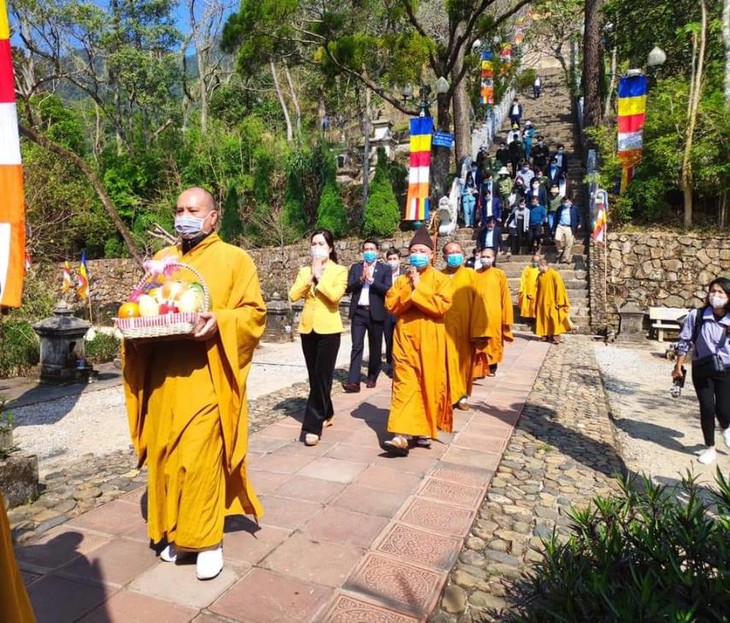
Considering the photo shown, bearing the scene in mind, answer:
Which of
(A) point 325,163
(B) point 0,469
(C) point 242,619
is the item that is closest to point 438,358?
(C) point 242,619

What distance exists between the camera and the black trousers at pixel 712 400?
4910mm

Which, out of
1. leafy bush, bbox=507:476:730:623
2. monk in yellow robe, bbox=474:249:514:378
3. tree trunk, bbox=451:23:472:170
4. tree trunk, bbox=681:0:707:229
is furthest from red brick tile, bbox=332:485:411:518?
tree trunk, bbox=451:23:472:170

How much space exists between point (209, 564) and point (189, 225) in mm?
1695

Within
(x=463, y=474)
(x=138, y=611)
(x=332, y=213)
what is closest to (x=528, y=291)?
(x=332, y=213)

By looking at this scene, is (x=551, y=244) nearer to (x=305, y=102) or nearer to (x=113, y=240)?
(x=113, y=240)

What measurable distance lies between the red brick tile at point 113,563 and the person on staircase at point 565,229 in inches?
507

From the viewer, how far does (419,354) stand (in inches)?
180

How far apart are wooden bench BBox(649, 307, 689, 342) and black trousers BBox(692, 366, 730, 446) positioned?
8.31 meters

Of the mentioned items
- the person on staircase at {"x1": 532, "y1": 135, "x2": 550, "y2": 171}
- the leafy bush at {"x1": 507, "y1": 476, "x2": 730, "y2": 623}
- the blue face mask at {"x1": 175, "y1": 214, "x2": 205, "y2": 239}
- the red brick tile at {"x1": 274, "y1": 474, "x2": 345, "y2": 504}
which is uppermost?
the person on staircase at {"x1": 532, "y1": 135, "x2": 550, "y2": 171}

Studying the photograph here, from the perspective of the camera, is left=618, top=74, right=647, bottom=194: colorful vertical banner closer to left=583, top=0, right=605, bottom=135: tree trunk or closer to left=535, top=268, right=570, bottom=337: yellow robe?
left=535, top=268, right=570, bottom=337: yellow robe

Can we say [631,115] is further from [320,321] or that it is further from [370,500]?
[370,500]

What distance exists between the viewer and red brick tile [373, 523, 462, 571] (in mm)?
2949

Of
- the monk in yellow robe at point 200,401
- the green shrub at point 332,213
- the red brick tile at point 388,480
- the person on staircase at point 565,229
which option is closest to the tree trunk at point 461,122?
the green shrub at point 332,213

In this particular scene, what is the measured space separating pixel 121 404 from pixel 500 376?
17.0ft
